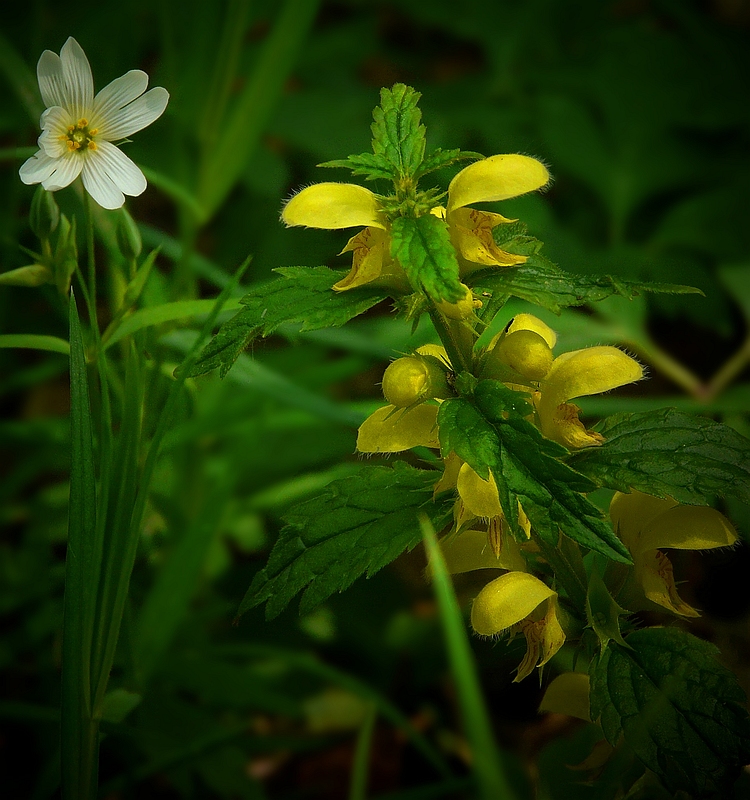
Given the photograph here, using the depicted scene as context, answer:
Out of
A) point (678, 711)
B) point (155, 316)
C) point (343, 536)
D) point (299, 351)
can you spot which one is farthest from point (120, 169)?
point (299, 351)

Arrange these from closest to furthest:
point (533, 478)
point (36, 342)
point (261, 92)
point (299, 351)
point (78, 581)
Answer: point (533, 478) < point (78, 581) < point (36, 342) < point (261, 92) < point (299, 351)

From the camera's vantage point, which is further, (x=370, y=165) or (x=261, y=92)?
(x=261, y=92)

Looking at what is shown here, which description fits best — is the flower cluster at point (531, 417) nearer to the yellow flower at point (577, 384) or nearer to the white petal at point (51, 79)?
the yellow flower at point (577, 384)

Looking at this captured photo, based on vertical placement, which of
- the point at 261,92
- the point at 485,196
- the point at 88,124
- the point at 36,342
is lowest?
the point at 485,196

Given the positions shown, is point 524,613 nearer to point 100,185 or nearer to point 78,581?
point 78,581

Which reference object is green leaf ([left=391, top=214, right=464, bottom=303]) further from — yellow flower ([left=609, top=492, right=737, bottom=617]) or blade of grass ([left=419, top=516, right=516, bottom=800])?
yellow flower ([left=609, top=492, right=737, bottom=617])

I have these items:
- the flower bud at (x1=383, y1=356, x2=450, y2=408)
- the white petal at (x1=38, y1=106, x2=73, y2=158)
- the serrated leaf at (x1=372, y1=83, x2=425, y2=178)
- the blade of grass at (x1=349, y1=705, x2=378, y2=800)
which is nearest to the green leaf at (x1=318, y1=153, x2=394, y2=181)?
the serrated leaf at (x1=372, y1=83, x2=425, y2=178)
